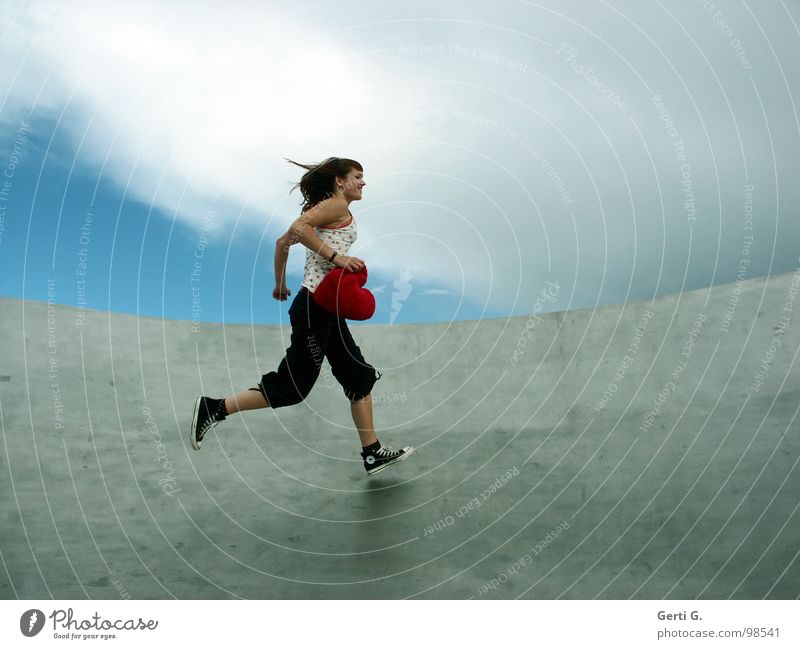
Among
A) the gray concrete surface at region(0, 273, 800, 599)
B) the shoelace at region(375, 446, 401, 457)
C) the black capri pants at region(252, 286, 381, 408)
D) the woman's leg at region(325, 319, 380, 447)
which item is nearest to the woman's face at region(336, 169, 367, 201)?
the black capri pants at region(252, 286, 381, 408)

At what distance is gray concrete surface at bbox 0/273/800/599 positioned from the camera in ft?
14.2

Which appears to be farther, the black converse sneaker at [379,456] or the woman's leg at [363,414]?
the black converse sneaker at [379,456]

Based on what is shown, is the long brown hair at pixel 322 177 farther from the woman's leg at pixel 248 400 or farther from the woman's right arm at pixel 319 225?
the woman's leg at pixel 248 400

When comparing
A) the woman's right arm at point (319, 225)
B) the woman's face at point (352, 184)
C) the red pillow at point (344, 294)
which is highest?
the woman's face at point (352, 184)

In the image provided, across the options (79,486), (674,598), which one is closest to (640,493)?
(674,598)

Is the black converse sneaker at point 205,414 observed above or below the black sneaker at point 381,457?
above

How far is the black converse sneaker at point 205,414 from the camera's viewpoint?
4.86m

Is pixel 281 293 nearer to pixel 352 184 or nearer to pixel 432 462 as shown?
pixel 352 184

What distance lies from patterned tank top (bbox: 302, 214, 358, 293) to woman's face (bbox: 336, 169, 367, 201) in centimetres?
15

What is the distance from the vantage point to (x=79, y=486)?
5129 millimetres

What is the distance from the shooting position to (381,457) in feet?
16.5
